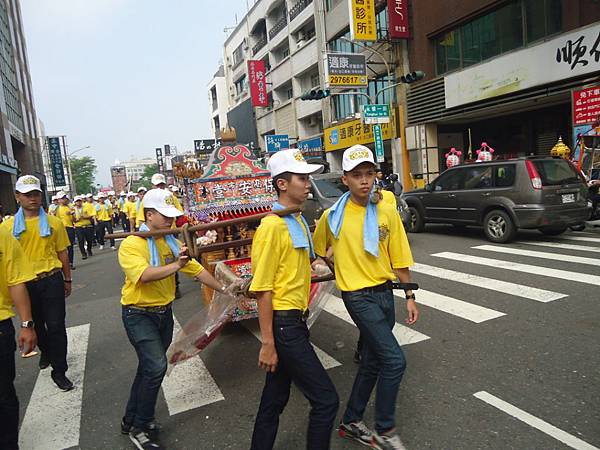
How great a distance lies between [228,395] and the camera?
11.8 feet

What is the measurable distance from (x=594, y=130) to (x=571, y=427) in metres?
11.7

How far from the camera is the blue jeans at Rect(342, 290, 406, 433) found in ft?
8.28

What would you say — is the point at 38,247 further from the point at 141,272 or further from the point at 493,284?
the point at 493,284

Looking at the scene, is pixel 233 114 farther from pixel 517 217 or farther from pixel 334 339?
pixel 334 339

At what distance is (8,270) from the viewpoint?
2.71 metres

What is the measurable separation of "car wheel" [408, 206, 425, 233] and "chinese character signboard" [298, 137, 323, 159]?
16.8 meters

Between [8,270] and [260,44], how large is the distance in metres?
39.1

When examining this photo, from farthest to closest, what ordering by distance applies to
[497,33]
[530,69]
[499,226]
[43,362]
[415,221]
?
1. [497,33]
2. [530,69]
3. [415,221]
4. [499,226]
5. [43,362]

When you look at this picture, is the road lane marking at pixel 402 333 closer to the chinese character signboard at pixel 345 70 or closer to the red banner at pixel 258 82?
the chinese character signboard at pixel 345 70

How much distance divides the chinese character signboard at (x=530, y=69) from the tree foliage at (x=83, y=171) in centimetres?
7696

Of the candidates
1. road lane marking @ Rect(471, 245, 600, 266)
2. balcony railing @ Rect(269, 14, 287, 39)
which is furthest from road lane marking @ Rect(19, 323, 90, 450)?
balcony railing @ Rect(269, 14, 287, 39)

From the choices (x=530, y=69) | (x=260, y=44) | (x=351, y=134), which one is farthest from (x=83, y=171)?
(x=530, y=69)

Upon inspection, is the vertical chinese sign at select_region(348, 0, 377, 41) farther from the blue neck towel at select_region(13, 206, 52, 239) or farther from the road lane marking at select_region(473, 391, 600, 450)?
the road lane marking at select_region(473, 391, 600, 450)

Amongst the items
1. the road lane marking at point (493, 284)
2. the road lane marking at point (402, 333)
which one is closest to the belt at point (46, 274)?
the road lane marking at point (402, 333)
